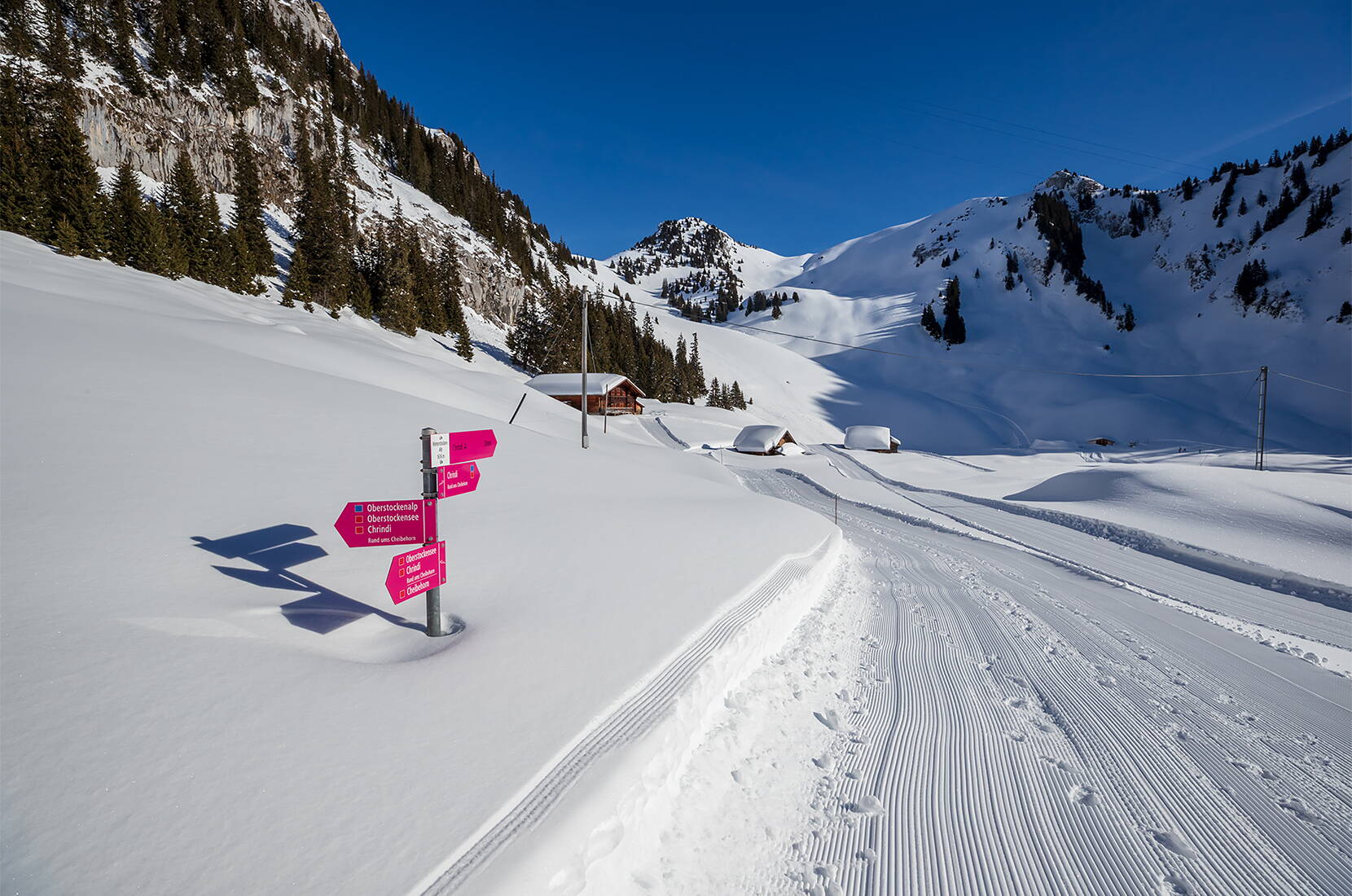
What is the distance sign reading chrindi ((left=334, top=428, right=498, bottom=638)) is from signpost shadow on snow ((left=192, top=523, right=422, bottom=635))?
0.68 m

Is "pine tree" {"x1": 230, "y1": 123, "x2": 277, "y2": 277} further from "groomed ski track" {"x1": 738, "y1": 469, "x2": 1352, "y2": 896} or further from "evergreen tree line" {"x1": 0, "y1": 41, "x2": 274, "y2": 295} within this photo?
"groomed ski track" {"x1": 738, "y1": 469, "x2": 1352, "y2": 896}

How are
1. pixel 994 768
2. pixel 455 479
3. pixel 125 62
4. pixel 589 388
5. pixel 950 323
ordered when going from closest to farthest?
pixel 994 768 < pixel 455 479 < pixel 589 388 < pixel 125 62 < pixel 950 323

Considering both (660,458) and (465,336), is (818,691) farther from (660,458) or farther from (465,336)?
(465,336)

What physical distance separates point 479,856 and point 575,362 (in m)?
54.8

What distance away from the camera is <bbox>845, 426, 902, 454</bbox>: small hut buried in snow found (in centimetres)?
3912

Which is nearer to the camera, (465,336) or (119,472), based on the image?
(119,472)

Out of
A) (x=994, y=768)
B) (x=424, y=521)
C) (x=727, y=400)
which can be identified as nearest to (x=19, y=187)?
(x=424, y=521)

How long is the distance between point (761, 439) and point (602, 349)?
29468 mm

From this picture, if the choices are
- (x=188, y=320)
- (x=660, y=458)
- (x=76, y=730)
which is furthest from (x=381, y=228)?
(x=76, y=730)

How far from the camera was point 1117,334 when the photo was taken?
8094 centimetres

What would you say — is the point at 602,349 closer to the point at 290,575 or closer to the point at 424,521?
the point at 290,575

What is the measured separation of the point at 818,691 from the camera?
447 cm

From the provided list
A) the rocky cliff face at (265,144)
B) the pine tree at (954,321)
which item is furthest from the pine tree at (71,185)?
the pine tree at (954,321)

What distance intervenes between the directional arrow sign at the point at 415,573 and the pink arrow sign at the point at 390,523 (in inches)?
4.1
